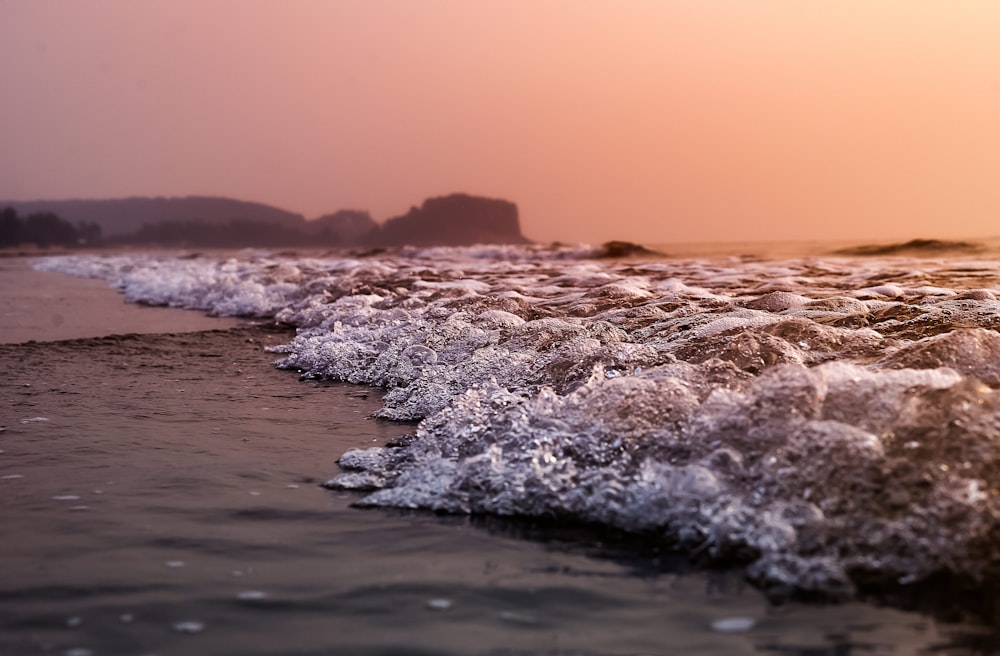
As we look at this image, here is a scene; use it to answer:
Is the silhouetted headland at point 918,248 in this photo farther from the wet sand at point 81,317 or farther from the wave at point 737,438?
the wet sand at point 81,317

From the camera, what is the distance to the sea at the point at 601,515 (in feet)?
6.70

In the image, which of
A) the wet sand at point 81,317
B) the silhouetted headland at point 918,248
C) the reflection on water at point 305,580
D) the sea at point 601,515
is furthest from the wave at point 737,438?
the silhouetted headland at point 918,248

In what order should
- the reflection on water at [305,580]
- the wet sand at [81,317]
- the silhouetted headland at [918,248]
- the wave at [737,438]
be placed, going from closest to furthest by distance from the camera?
the reflection on water at [305,580] < the wave at [737,438] < the wet sand at [81,317] < the silhouetted headland at [918,248]

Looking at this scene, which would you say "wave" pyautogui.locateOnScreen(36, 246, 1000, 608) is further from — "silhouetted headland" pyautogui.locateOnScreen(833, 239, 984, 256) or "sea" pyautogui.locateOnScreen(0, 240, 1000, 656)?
"silhouetted headland" pyautogui.locateOnScreen(833, 239, 984, 256)

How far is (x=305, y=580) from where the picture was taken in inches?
90.9

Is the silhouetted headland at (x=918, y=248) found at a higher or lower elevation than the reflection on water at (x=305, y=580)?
higher

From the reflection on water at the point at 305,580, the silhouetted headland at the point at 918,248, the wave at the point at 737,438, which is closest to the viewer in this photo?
the reflection on water at the point at 305,580

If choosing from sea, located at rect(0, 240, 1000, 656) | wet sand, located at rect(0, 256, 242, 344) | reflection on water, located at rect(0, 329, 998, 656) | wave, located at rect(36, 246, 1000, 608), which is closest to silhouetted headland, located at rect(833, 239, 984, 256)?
wave, located at rect(36, 246, 1000, 608)

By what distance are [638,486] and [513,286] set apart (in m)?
6.63

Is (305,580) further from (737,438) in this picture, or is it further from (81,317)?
(81,317)

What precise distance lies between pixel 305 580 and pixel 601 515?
90 centimetres

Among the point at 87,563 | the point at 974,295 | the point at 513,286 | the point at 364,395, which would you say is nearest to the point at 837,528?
the point at 87,563

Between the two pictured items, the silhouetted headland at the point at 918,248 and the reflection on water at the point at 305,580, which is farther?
the silhouetted headland at the point at 918,248

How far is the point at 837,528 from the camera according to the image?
2398 millimetres
